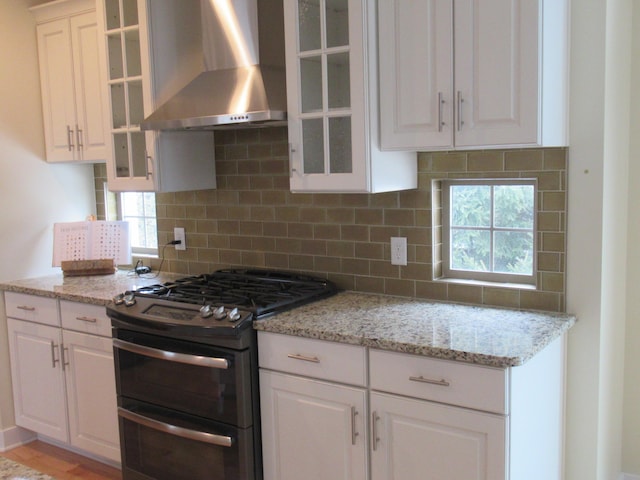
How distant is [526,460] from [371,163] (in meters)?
1.18

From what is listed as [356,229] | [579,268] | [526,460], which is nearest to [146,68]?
[356,229]

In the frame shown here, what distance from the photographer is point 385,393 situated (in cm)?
225

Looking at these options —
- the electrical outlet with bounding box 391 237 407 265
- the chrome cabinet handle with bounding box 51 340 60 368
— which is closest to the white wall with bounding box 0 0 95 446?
the chrome cabinet handle with bounding box 51 340 60 368

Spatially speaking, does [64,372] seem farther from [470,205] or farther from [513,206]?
[513,206]

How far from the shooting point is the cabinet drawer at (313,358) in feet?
7.60

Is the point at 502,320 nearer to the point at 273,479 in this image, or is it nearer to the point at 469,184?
the point at 469,184

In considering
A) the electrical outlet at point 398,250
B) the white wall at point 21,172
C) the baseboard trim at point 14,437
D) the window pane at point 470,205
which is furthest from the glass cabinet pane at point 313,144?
the baseboard trim at point 14,437

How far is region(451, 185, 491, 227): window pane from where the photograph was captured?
2744mm

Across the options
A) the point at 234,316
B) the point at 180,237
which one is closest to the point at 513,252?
the point at 234,316

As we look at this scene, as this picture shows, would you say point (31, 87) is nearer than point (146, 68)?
No

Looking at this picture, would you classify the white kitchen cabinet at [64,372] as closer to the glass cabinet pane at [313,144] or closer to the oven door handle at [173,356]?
the oven door handle at [173,356]

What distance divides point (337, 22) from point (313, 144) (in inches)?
19.0

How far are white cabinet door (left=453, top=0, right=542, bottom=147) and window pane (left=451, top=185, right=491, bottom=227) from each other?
0.47 meters

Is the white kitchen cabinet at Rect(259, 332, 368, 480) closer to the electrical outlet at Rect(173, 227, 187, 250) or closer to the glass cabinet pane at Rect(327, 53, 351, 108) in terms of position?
the glass cabinet pane at Rect(327, 53, 351, 108)
